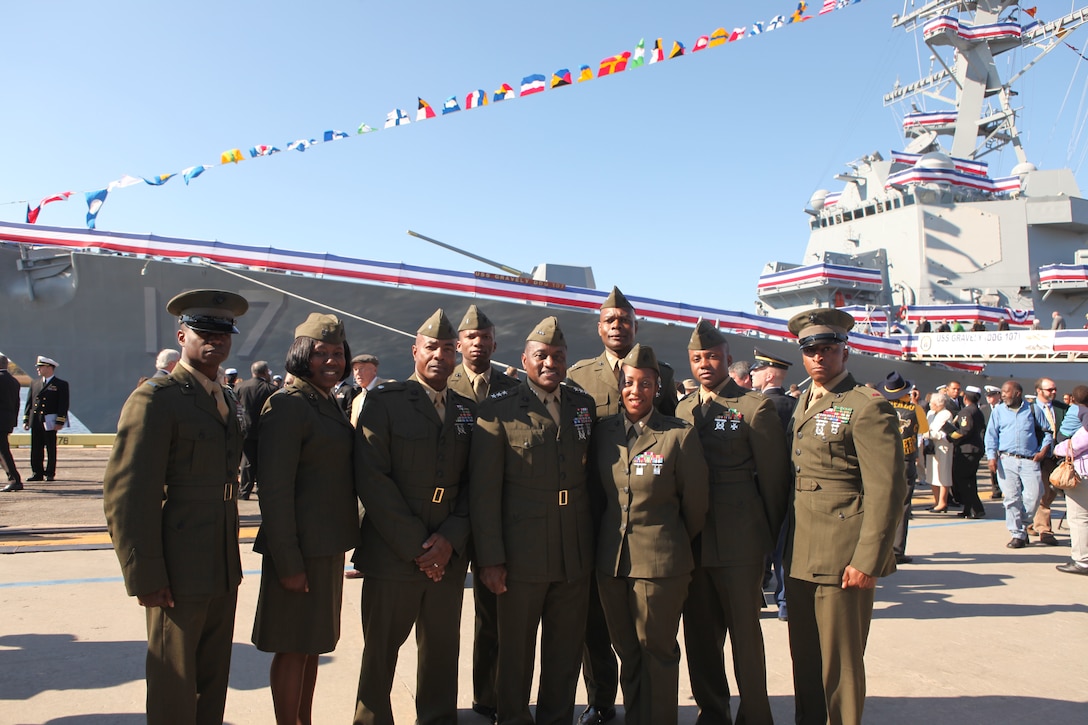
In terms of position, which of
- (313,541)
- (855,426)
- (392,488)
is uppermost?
(855,426)

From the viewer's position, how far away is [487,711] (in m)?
2.77

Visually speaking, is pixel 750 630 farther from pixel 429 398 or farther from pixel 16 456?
pixel 16 456

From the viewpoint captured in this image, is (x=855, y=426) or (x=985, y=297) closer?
(x=855, y=426)

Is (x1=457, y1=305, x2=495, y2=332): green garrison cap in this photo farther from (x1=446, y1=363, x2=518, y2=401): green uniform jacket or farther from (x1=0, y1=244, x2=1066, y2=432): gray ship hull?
(x1=0, y1=244, x2=1066, y2=432): gray ship hull

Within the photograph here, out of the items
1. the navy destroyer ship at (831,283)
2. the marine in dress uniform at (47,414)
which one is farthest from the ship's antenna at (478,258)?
the marine in dress uniform at (47,414)

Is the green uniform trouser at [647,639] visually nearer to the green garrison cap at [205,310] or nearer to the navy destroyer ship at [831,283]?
the green garrison cap at [205,310]

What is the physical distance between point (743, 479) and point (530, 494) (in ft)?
2.80

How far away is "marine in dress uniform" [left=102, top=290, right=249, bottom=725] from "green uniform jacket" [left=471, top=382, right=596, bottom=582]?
844mm

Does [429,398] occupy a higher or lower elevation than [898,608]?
higher

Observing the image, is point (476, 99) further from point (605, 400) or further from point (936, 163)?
point (936, 163)

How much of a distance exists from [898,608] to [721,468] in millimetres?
2438

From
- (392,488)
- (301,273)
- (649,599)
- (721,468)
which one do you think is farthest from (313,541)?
(301,273)

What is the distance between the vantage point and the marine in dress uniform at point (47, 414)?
7.83 m

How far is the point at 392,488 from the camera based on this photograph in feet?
8.07
